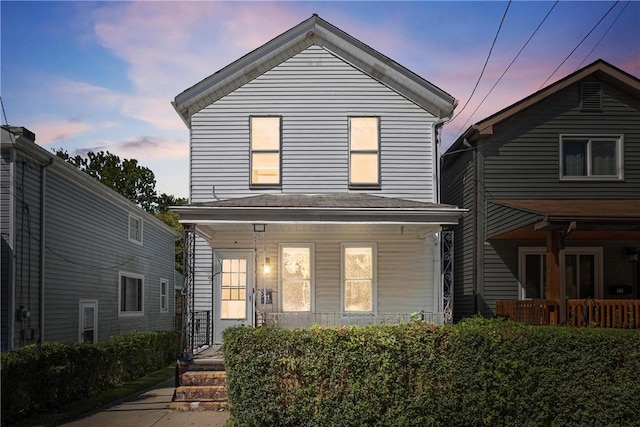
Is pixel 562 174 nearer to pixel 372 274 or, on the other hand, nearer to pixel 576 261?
pixel 576 261

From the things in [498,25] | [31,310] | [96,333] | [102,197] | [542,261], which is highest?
[498,25]

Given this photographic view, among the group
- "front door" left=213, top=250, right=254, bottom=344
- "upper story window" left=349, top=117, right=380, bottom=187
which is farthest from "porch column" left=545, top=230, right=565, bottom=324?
"front door" left=213, top=250, right=254, bottom=344

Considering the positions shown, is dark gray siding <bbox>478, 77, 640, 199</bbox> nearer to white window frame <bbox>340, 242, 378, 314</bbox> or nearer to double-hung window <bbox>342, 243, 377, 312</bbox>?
white window frame <bbox>340, 242, 378, 314</bbox>

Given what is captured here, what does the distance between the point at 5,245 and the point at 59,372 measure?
12.3 ft

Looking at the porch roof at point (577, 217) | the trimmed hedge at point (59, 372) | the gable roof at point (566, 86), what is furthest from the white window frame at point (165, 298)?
the porch roof at point (577, 217)

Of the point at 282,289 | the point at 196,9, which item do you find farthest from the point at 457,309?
the point at 196,9

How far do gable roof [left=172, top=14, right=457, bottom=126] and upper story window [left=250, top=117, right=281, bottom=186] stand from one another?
118cm

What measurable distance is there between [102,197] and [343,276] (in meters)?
8.90

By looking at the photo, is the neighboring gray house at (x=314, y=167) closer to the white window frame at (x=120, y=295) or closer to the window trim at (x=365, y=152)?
the window trim at (x=365, y=152)

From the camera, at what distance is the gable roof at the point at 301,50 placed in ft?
46.1

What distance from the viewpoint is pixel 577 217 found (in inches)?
460

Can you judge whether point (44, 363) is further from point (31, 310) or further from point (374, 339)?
point (374, 339)

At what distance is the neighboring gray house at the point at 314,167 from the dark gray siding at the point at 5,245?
3.97 m

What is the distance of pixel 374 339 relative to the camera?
8852mm
